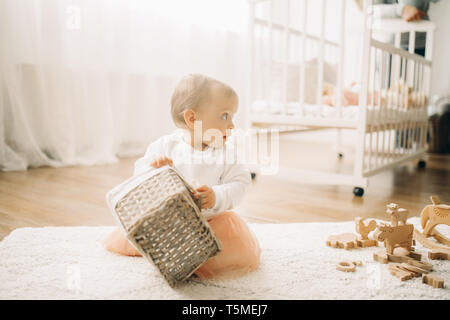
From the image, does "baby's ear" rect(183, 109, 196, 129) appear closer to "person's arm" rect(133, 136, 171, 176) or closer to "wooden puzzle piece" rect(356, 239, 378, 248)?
"person's arm" rect(133, 136, 171, 176)

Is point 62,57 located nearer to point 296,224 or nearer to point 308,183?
point 308,183

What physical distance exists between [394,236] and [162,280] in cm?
48

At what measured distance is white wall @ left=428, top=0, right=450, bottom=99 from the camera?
1834 millimetres

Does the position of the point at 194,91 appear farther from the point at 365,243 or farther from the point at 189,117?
the point at 365,243

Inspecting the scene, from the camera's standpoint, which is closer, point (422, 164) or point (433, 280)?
point (433, 280)

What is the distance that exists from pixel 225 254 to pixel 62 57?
158cm

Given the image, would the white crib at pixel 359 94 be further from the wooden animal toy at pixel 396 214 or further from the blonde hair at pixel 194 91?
the blonde hair at pixel 194 91

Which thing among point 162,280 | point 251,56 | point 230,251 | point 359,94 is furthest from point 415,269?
point 251,56

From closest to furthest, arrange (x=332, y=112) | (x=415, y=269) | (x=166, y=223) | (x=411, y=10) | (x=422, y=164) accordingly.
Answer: (x=166, y=223) → (x=415, y=269) → (x=332, y=112) → (x=411, y=10) → (x=422, y=164)

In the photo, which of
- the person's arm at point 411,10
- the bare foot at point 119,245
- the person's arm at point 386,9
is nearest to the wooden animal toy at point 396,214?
the bare foot at point 119,245

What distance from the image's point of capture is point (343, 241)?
2.96 ft

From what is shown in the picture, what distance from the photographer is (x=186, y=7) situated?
2502 millimetres

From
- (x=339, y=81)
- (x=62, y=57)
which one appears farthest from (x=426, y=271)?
(x=62, y=57)
